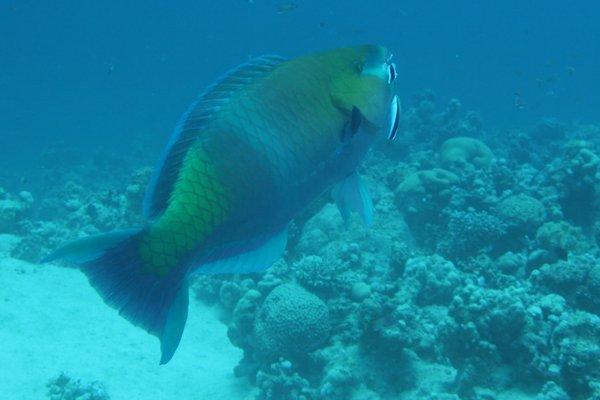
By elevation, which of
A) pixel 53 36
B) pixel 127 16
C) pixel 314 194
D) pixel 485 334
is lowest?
pixel 53 36

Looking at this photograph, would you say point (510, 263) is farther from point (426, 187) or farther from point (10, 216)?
point (10, 216)

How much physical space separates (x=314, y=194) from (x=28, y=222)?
11.5m

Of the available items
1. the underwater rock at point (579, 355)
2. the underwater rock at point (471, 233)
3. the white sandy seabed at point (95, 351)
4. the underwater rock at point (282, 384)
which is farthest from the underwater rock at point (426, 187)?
the underwater rock at point (579, 355)

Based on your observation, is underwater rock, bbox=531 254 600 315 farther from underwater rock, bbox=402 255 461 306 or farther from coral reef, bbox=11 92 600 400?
underwater rock, bbox=402 255 461 306

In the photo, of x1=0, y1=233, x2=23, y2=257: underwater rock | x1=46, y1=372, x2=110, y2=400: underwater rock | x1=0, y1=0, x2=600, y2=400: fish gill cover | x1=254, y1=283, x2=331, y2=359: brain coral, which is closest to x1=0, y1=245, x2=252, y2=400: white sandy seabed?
x1=0, y1=0, x2=600, y2=400: fish gill cover

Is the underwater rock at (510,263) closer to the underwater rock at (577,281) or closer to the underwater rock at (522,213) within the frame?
the underwater rock at (522,213)

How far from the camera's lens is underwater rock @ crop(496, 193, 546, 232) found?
749 cm

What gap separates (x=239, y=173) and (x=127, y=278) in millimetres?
414

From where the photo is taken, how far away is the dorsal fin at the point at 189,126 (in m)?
1.32

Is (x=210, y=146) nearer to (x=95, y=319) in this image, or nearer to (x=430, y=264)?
(x=430, y=264)

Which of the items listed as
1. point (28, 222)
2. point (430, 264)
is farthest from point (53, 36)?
point (430, 264)

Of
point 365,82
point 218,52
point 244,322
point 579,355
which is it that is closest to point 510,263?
point 579,355

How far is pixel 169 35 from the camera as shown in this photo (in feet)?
406

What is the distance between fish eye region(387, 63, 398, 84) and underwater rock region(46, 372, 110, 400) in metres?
4.93
